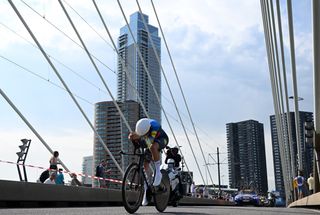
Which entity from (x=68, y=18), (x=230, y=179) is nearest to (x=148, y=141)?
(x=68, y=18)

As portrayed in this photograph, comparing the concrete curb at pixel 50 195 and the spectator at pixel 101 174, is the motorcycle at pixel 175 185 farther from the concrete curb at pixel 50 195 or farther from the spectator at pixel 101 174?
the spectator at pixel 101 174

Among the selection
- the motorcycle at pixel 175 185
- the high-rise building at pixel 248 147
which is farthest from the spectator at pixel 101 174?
the high-rise building at pixel 248 147

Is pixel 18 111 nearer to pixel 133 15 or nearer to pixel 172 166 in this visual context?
pixel 172 166

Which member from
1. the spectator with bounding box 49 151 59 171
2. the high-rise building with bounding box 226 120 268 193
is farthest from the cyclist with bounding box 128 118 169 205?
the high-rise building with bounding box 226 120 268 193

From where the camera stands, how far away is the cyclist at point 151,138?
5762 millimetres

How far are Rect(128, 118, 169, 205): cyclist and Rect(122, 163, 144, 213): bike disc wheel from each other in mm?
209

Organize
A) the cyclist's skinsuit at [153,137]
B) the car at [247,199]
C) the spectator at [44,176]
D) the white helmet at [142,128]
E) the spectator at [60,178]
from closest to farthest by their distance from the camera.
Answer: the white helmet at [142,128]
the cyclist's skinsuit at [153,137]
the spectator at [44,176]
the spectator at [60,178]
the car at [247,199]

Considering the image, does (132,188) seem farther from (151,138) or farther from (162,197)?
(162,197)

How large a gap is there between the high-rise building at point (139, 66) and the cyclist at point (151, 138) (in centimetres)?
1457

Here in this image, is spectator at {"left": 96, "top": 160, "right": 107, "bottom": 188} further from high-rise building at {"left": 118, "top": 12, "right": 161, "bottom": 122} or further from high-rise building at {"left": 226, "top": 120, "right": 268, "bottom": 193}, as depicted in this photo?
high-rise building at {"left": 226, "top": 120, "right": 268, "bottom": 193}

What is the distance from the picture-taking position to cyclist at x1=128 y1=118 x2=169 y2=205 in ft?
18.9

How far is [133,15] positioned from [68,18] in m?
12.9

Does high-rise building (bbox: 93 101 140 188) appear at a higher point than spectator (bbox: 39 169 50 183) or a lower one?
higher

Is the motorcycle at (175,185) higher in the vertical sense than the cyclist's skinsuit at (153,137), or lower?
lower
